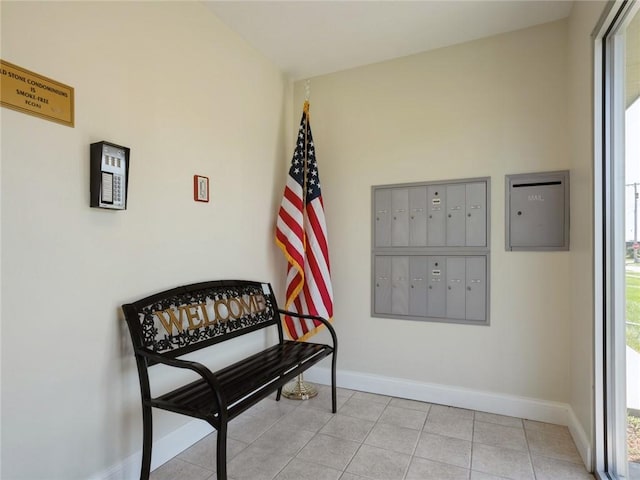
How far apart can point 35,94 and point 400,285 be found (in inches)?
102

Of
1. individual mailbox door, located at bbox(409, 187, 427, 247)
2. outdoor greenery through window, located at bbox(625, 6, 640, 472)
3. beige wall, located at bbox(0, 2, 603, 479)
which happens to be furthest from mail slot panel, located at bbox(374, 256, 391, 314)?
outdoor greenery through window, located at bbox(625, 6, 640, 472)

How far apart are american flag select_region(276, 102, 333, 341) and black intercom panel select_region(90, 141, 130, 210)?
1369 millimetres

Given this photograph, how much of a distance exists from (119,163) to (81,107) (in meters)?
0.29

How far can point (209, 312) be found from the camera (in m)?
2.22

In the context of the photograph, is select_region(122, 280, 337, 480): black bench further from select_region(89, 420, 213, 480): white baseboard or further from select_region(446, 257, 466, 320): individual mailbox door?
select_region(446, 257, 466, 320): individual mailbox door

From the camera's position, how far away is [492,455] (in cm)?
205

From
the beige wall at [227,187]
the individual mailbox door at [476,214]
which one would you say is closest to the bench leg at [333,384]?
the beige wall at [227,187]

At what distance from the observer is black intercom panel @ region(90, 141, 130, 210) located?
5.30ft

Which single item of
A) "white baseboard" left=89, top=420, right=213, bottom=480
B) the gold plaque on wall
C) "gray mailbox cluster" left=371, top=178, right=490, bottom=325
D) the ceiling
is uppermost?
the ceiling

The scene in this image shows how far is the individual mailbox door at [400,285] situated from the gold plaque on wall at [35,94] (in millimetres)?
2366

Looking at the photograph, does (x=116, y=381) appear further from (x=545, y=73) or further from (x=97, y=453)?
(x=545, y=73)

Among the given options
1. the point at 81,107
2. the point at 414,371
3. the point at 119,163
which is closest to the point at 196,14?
the point at 81,107

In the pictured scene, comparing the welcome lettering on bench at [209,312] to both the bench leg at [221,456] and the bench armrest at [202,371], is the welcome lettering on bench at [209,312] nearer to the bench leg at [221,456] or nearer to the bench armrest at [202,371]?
the bench armrest at [202,371]

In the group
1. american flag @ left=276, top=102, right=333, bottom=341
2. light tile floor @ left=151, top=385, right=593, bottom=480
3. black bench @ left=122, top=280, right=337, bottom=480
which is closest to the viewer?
black bench @ left=122, top=280, right=337, bottom=480
